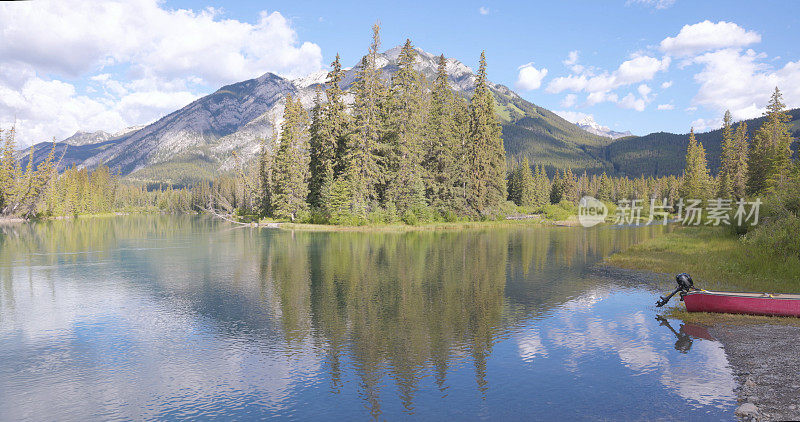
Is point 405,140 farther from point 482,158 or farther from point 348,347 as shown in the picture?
point 348,347

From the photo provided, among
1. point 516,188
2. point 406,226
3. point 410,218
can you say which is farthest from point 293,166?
point 516,188

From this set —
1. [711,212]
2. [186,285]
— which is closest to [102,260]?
[186,285]

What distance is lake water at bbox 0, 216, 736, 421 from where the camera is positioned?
39.2 feet

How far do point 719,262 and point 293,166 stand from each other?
64.9 m

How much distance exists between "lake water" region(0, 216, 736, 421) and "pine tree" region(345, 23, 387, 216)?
131 feet

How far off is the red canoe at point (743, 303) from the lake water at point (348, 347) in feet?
7.00

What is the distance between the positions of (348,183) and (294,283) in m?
45.0

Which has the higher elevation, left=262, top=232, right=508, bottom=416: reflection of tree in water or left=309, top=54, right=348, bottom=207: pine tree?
left=309, top=54, right=348, bottom=207: pine tree

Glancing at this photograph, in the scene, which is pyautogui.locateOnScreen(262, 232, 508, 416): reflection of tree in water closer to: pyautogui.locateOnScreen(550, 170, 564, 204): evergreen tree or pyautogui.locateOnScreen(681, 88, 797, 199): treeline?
pyautogui.locateOnScreen(681, 88, 797, 199): treeline

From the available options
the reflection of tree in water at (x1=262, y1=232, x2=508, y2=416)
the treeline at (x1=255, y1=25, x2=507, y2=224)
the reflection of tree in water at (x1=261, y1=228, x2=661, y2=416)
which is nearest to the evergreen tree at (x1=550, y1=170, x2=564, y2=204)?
the treeline at (x1=255, y1=25, x2=507, y2=224)

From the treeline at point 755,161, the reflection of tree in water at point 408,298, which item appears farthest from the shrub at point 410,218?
the treeline at point 755,161

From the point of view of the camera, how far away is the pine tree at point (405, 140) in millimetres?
75812

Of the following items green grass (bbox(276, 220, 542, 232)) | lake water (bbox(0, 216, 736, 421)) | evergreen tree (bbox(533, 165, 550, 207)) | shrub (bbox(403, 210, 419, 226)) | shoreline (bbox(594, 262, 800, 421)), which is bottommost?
shoreline (bbox(594, 262, 800, 421))

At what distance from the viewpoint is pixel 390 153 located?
3000 inches
